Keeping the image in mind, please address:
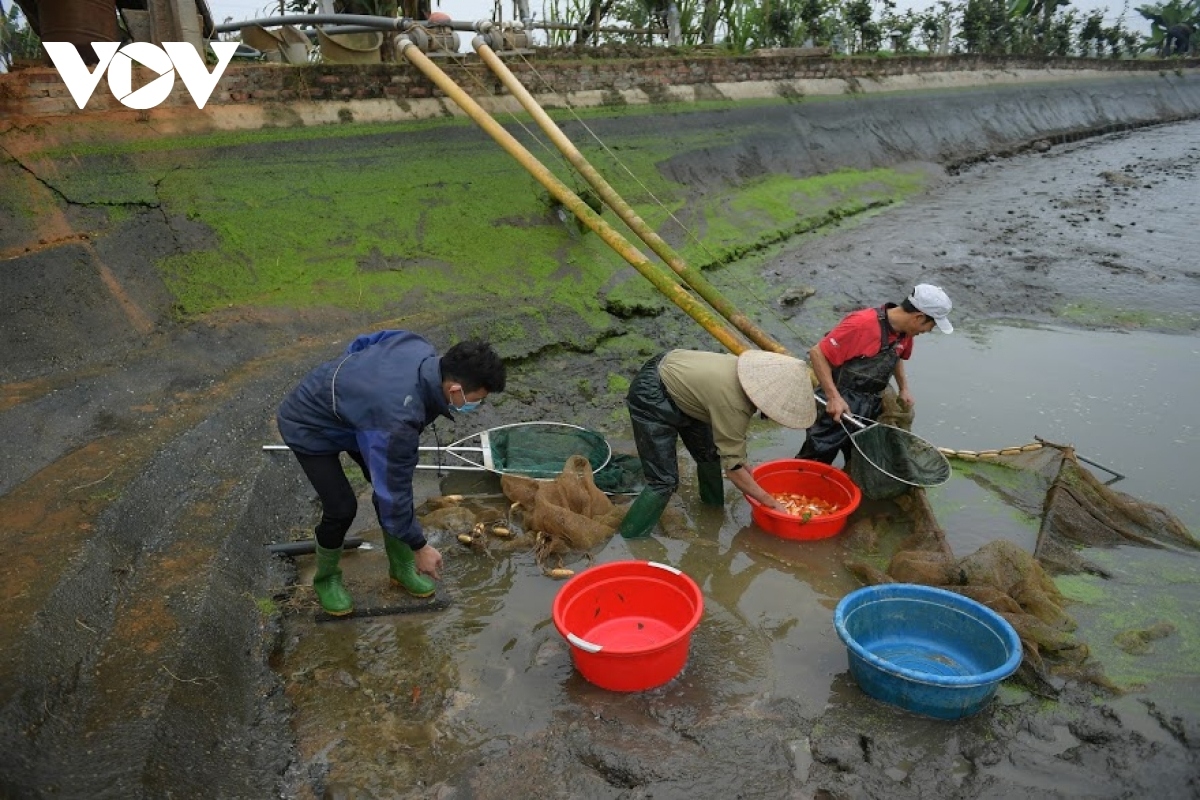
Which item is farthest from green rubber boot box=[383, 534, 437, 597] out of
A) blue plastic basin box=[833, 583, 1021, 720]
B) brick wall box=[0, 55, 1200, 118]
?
brick wall box=[0, 55, 1200, 118]

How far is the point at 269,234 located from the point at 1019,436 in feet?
22.7

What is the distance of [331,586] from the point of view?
4301 millimetres

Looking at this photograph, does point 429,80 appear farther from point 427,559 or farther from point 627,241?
point 427,559

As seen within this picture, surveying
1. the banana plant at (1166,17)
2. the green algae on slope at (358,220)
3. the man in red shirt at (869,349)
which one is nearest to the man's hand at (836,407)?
the man in red shirt at (869,349)

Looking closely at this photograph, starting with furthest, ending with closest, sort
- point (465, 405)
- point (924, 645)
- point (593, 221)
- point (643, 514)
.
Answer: point (593, 221) < point (643, 514) < point (924, 645) < point (465, 405)

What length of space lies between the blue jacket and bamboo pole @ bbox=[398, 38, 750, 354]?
323 centimetres

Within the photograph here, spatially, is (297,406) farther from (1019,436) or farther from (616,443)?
(1019,436)

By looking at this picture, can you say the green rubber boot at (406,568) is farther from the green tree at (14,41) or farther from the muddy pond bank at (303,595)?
the green tree at (14,41)

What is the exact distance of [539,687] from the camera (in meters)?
3.91

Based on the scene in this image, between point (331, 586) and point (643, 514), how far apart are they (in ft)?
6.19

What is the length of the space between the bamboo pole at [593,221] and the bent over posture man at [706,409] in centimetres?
155

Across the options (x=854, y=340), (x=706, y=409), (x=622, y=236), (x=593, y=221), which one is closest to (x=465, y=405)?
(x=706, y=409)

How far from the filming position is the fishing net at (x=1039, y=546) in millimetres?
3951

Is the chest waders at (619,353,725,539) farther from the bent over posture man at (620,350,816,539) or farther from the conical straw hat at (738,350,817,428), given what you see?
the conical straw hat at (738,350,817,428)
